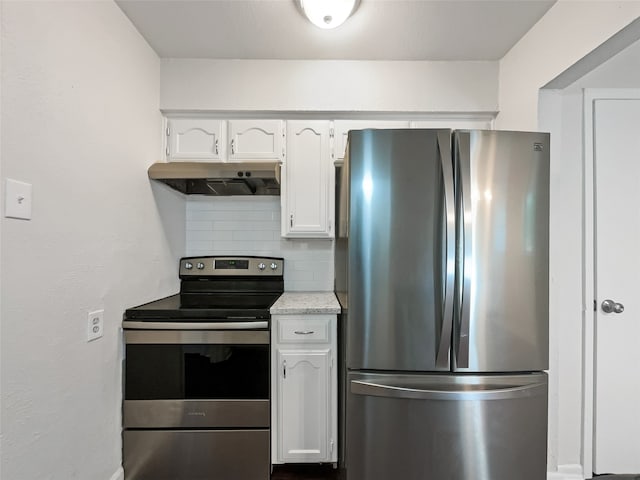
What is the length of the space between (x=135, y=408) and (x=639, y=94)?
323 centimetres

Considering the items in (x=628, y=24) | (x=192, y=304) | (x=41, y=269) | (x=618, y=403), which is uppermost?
(x=628, y=24)

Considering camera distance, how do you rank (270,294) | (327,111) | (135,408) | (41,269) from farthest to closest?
(270,294) → (327,111) → (135,408) → (41,269)

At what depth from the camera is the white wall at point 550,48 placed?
1221 millimetres

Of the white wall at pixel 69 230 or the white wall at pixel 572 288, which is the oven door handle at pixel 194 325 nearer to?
the white wall at pixel 69 230

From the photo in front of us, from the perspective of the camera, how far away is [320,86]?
1965mm

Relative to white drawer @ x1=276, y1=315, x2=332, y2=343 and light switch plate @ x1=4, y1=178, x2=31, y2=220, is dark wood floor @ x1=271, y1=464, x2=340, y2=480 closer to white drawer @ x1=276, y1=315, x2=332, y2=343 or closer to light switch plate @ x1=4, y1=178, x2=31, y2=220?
white drawer @ x1=276, y1=315, x2=332, y2=343

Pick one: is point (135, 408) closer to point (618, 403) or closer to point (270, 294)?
point (270, 294)

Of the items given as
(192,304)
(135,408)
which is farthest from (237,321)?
(135,408)

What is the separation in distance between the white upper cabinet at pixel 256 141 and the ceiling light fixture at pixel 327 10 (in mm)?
647

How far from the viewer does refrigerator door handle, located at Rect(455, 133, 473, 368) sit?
130cm

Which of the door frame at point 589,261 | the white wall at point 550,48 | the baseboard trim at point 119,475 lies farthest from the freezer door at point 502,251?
the baseboard trim at point 119,475

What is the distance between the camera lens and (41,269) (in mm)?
1081

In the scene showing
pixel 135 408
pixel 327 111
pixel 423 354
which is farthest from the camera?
pixel 327 111

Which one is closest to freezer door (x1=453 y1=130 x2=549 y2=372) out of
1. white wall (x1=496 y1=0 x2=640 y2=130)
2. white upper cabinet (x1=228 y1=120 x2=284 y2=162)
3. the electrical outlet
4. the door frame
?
white wall (x1=496 y1=0 x2=640 y2=130)
